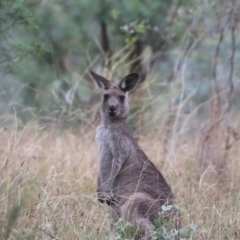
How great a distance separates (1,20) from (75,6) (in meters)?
4.96

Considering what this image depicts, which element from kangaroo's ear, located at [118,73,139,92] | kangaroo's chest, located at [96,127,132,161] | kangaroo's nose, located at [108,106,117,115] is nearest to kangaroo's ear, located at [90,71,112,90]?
kangaroo's ear, located at [118,73,139,92]

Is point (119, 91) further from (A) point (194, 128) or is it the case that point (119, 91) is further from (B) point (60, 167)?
(A) point (194, 128)

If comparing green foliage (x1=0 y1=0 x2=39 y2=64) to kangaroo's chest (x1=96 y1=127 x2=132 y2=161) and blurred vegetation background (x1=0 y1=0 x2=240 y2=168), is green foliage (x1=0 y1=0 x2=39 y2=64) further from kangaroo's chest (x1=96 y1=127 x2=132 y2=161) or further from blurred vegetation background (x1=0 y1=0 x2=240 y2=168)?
kangaroo's chest (x1=96 y1=127 x2=132 y2=161)

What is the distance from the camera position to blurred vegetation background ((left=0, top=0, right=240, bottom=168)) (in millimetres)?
9141

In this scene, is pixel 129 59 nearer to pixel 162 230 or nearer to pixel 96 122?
pixel 96 122

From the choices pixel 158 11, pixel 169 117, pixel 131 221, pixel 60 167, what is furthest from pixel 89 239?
pixel 158 11

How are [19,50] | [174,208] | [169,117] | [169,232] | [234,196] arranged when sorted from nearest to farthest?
[169,232] → [174,208] → [234,196] → [19,50] → [169,117]

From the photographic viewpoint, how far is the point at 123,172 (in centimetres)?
679

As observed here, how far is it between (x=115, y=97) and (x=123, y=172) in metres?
0.77

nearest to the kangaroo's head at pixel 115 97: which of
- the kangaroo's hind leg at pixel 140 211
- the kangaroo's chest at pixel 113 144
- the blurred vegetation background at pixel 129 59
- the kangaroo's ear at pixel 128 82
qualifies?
the kangaroo's ear at pixel 128 82

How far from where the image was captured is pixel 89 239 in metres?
5.68

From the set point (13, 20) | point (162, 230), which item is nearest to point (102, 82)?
point (13, 20)

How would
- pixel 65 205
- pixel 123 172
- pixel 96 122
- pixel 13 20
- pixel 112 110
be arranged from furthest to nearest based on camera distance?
pixel 96 122 → pixel 13 20 → pixel 112 110 → pixel 123 172 → pixel 65 205

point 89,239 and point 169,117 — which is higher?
point 89,239
